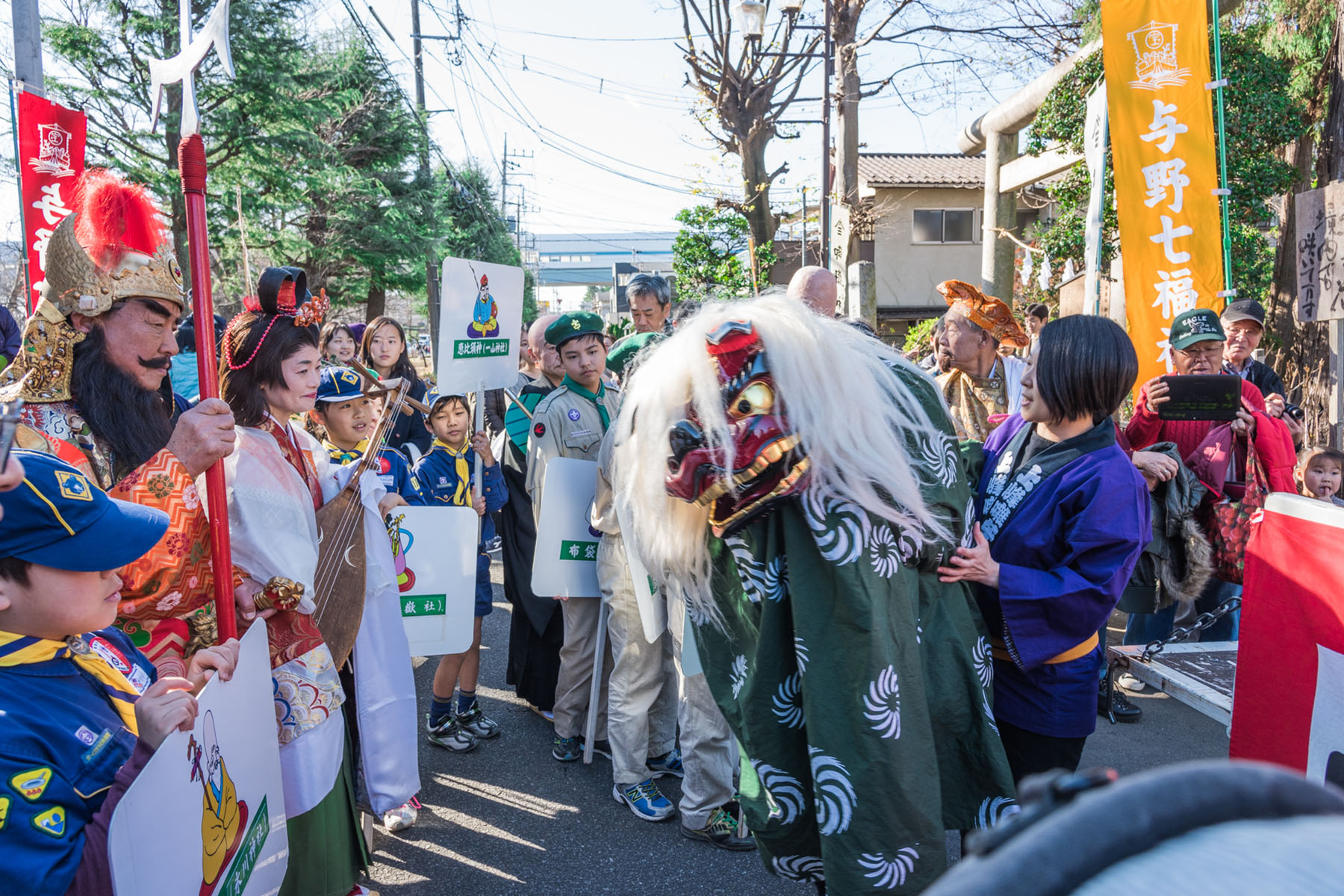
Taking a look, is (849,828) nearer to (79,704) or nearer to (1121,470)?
(1121,470)

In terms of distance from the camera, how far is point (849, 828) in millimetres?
1592

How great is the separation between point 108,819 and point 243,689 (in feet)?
1.44

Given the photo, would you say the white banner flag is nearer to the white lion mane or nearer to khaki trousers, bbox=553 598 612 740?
khaki trousers, bbox=553 598 612 740

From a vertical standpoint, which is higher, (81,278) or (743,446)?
(81,278)

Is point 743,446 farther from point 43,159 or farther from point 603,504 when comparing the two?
point 43,159

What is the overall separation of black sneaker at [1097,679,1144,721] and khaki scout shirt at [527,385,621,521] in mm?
2836

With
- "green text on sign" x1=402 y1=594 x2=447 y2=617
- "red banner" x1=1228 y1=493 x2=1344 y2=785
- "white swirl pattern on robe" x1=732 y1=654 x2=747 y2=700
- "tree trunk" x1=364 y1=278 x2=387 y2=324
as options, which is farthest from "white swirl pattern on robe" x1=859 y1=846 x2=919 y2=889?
"tree trunk" x1=364 y1=278 x2=387 y2=324

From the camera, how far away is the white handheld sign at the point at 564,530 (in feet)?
11.9

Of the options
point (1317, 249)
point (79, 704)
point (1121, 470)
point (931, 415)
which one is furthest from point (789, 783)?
point (1317, 249)

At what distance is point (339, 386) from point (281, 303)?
1.09 metres

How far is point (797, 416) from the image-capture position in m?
1.57

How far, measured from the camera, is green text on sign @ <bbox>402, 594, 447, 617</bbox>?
134 inches

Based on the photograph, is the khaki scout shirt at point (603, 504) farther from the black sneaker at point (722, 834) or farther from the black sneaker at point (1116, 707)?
the black sneaker at point (1116, 707)

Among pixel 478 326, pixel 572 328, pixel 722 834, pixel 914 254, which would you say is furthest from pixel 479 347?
pixel 914 254
